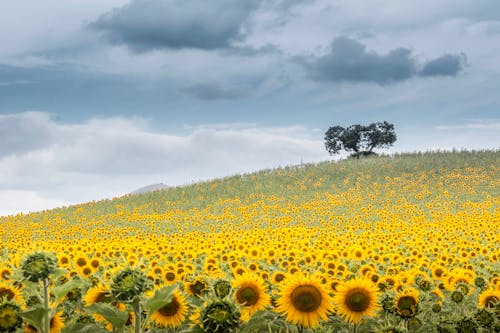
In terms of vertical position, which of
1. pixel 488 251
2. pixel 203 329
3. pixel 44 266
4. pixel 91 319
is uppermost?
pixel 44 266

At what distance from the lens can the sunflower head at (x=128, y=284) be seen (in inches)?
111

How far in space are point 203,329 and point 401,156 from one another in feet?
174

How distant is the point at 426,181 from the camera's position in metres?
39.0

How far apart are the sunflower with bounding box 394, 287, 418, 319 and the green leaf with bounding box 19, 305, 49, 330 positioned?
3438mm

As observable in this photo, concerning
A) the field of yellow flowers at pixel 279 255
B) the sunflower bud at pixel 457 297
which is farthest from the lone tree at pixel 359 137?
the sunflower bud at pixel 457 297

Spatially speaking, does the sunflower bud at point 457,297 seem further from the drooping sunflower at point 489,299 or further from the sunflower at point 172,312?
the sunflower at point 172,312

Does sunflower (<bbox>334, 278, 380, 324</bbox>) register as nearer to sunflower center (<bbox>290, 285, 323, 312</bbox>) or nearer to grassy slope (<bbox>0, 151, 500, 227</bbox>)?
sunflower center (<bbox>290, 285, 323, 312</bbox>)

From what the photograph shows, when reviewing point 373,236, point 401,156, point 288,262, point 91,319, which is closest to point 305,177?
point 401,156

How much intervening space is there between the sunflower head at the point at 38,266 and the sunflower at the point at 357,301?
227cm

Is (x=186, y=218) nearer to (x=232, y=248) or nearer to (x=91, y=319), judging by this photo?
(x=232, y=248)

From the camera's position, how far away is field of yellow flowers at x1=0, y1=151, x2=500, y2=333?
3.42 m

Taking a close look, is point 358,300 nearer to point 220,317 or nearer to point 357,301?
point 357,301

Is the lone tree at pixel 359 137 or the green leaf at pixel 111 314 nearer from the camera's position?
the green leaf at pixel 111 314

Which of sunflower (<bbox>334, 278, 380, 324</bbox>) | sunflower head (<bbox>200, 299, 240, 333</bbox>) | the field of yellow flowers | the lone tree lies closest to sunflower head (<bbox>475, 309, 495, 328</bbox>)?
the field of yellow flowers
